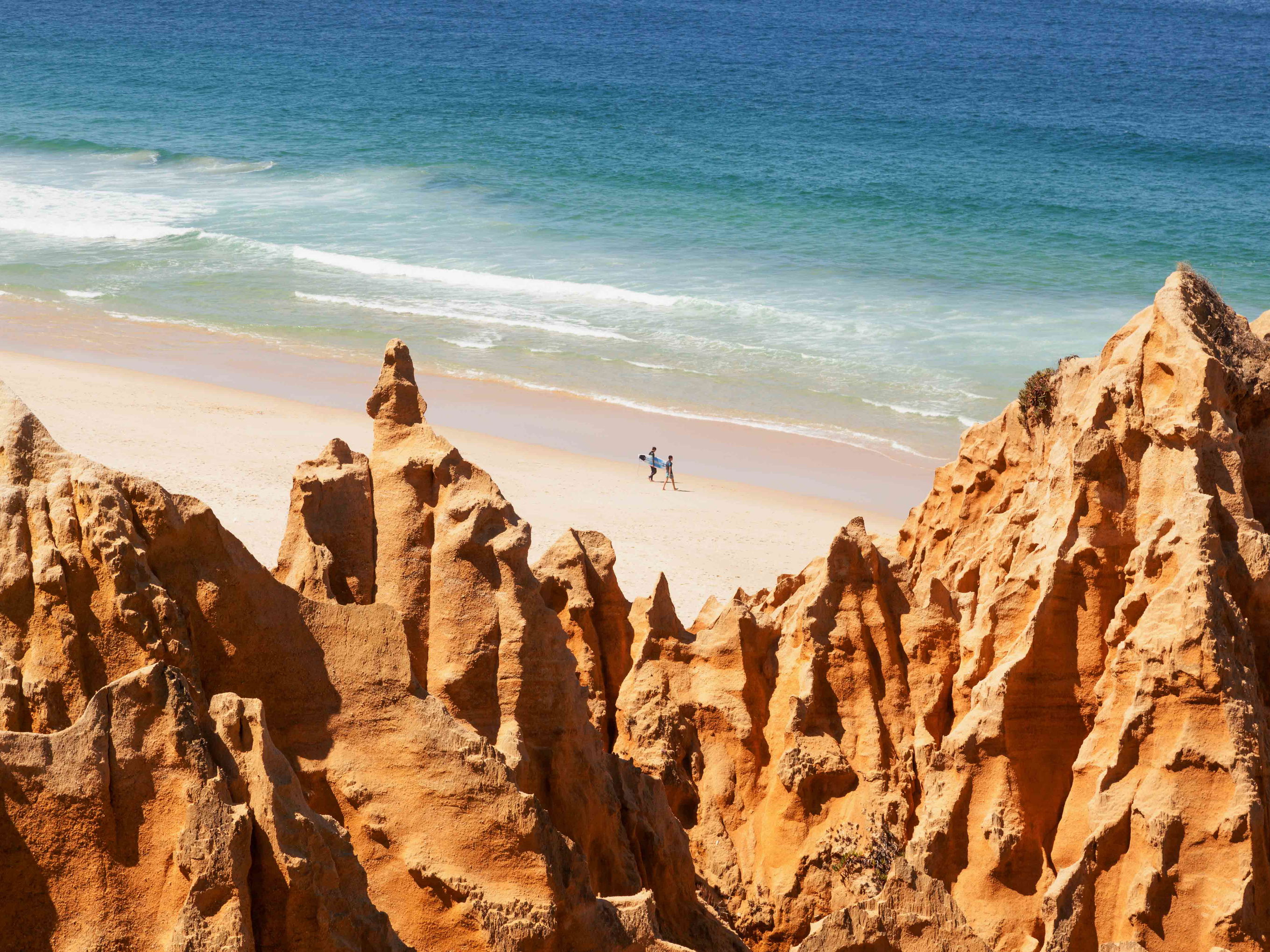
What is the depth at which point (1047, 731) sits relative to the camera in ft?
24.7

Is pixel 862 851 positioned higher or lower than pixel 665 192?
lower

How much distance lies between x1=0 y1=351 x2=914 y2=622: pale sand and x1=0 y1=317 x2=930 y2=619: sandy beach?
47mm

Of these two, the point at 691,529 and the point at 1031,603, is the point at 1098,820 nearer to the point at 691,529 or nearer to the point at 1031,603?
the point at 1031,603

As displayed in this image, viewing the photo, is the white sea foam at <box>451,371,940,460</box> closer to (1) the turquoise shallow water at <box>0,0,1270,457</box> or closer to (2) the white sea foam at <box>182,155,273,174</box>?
(1) the turquoise shallow water at <box>0,0,1270,457</box>

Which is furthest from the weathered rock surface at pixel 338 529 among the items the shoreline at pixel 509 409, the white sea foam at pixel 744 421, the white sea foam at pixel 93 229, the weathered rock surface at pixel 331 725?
the white sea foam at pixel 93 229

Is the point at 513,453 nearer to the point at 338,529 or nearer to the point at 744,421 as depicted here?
the point at 744,421

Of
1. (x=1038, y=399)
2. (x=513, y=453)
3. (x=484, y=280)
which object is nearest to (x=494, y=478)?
(x=513, y=453)

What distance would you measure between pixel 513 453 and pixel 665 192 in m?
30.2

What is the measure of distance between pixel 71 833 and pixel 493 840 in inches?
66.4

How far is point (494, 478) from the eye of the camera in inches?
1043

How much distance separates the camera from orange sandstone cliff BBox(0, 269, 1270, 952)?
461 cm

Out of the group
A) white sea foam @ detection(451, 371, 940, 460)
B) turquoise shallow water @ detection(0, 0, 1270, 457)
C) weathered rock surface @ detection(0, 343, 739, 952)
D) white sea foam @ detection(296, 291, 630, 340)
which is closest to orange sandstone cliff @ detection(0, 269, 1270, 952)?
weathered rock surface @ detection(0, 343, 739, 952)

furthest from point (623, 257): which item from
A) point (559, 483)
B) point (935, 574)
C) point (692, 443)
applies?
point (935, 574)

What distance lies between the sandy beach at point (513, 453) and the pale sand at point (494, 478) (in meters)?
0.05
